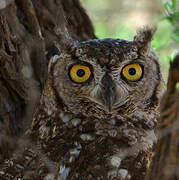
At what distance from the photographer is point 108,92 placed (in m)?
2.17

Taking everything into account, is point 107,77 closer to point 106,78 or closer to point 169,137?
point 106,78

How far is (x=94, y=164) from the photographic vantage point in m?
2.07

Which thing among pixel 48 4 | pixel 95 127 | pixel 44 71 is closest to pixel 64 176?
pixel 95 127

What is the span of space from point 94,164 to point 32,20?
139 cm

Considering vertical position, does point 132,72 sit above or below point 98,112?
above

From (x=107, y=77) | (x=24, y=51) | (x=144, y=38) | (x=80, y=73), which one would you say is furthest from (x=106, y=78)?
(x=24, y=51)

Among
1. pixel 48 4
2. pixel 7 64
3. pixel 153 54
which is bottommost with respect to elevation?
pixel 7 64

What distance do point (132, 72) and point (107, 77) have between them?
0.17 meters

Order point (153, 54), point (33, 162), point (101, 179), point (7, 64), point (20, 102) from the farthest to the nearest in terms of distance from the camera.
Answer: point (20, 102) < point (7, 64) < point (153, 54) < point (33, 162) < point (101, 179)

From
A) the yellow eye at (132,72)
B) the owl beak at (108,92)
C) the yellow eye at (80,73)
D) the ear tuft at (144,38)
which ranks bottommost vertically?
the owl beak at (108,92)

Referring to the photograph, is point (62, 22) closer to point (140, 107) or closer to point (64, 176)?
point (140, 107)

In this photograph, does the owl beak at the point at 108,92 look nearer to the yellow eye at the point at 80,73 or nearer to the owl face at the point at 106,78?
the owl face at the point at 106,78

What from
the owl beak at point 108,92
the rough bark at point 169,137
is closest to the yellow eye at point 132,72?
the owl beak at point 108,92

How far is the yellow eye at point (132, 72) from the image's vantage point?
224 centimetres
